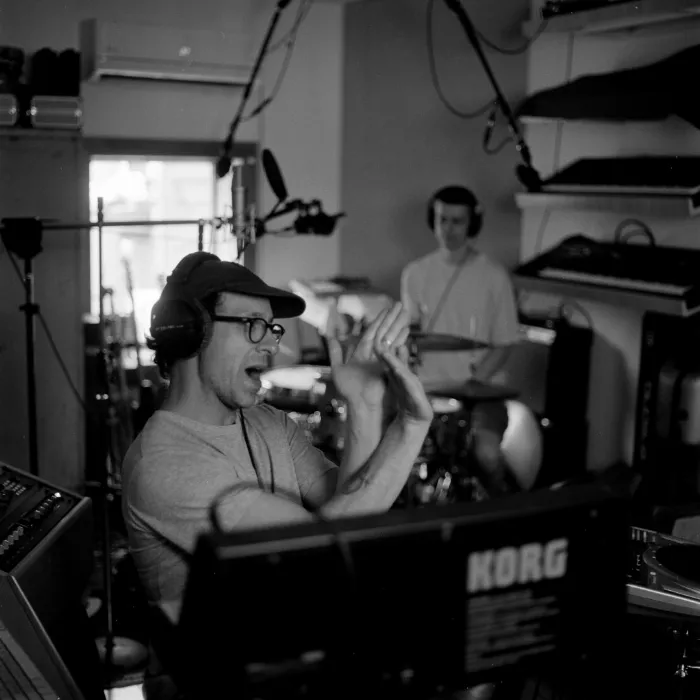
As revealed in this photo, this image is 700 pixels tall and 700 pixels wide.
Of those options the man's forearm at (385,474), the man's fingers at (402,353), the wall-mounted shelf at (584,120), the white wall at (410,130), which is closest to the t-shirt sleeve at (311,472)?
the man's forearm at (385,474)

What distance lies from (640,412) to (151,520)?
344 cm

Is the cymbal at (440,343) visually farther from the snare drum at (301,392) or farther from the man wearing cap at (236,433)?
the man wearing cap at (236,433)

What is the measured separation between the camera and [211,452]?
186 cm

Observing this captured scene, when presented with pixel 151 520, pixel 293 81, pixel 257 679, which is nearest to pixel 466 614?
pixel 257 679

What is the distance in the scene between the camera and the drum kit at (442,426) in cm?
444

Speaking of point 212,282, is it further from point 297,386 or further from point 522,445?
point 522,445

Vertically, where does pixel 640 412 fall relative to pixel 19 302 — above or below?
below

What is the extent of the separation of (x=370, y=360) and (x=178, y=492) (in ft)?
1.27

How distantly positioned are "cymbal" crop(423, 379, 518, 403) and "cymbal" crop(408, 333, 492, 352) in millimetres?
184

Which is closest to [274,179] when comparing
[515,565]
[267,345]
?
[267,345]

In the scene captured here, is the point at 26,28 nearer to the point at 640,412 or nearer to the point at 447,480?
the point at 447,480

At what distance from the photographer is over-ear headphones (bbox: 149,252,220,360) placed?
72.3 inches

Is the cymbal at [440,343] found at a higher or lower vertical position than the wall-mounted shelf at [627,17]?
lower

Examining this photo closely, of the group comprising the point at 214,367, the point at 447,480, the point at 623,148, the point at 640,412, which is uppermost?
the point at 623,148
